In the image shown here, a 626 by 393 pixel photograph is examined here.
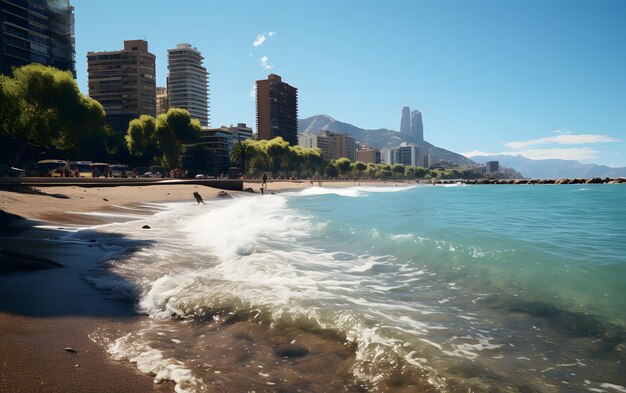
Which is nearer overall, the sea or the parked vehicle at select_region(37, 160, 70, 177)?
the sea

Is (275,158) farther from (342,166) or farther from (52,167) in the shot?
(52,167)

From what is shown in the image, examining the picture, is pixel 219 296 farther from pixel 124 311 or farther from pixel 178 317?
pixel 124 311

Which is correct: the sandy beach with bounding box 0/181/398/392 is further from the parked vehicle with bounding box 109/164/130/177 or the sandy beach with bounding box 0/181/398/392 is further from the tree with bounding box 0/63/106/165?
the parked vehicle with bounding box 109/164/130/177

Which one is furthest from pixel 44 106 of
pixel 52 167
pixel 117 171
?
pixel 117 171

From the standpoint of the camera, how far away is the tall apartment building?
169 metres

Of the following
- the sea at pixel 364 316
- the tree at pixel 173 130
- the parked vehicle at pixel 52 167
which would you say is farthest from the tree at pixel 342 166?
the sea at pixel 364 316

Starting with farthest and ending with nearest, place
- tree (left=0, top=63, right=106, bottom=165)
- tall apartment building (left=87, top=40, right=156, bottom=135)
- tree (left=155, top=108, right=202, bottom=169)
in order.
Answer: tall apartment building (left=87, top=40, right=156, bottom=135), tree (left=155, top=108, right=202, bottom=169), tree (left=0, top=63, right=106, bottom=165)

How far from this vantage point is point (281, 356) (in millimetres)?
4680

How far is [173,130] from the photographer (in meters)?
85.3

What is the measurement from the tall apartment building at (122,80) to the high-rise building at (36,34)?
185 feet

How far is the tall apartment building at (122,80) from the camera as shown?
553ft

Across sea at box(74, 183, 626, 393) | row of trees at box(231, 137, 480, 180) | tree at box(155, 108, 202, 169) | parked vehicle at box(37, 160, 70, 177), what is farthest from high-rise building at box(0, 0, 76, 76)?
sea at box(74, 183, 626, 393)

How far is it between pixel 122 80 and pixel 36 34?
254 ft

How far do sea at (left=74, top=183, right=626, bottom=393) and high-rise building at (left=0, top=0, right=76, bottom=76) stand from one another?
103 metres
